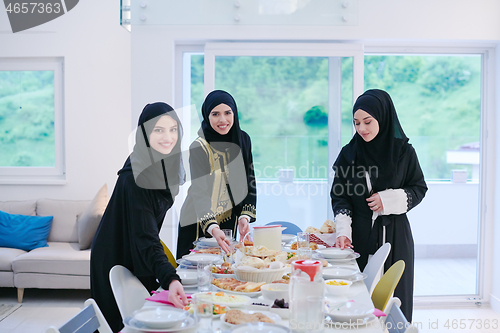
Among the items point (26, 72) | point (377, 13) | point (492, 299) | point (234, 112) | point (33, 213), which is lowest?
point (492, 299)

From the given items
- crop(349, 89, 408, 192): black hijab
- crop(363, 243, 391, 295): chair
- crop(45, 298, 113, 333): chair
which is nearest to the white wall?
crop(349, 89, 408, 192): black hijab

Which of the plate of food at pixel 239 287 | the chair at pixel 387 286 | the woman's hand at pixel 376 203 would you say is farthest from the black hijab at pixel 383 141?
the plate of food at pixel 239 287

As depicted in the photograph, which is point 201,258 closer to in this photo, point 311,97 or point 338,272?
point 338,272

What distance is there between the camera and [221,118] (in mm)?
2533

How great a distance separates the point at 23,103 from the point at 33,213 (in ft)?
3.84

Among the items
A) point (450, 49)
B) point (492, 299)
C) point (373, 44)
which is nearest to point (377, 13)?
point (373, 44)

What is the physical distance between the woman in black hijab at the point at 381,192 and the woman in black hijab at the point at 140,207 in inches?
40.2

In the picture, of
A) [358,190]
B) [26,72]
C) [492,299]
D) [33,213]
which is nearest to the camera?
[358,190]

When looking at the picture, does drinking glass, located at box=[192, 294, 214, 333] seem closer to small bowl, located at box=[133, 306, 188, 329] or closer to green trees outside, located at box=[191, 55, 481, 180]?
small bowl, located at box=[133, 306, 188, 329]

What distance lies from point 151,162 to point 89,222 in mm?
2433

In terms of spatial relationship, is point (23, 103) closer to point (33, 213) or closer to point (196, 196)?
point (33, 213)

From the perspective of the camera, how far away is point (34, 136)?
15.0 ft

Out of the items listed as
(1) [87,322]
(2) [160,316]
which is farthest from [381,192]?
(1) [87,322]

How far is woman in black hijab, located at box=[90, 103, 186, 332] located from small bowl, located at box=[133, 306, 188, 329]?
36 cm
